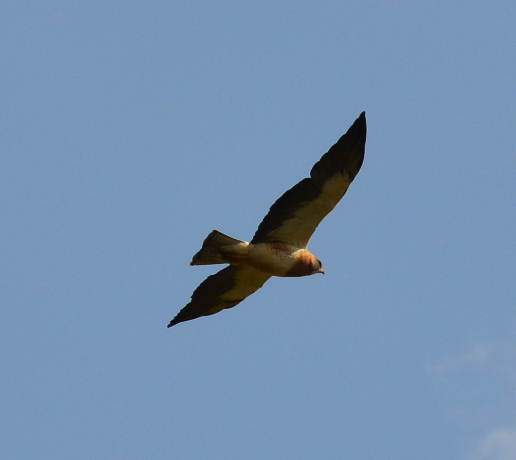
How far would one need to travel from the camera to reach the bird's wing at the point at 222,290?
52.6 feet

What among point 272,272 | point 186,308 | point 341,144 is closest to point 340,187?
point 341,144

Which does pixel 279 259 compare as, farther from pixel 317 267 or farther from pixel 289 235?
pixel 317 267

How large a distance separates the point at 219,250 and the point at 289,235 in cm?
120

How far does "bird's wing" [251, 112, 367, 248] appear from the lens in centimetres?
1459

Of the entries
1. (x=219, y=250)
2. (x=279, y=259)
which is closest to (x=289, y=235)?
(x=279, y=259)

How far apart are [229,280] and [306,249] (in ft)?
4.82

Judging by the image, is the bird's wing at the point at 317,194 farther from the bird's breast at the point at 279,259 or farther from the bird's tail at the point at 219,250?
the bird's tail at the point at 219,250

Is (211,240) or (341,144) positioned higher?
(341,144)

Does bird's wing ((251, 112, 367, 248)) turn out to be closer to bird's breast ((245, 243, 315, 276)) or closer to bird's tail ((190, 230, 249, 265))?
bird's breast ((245, 243, 315, 276))

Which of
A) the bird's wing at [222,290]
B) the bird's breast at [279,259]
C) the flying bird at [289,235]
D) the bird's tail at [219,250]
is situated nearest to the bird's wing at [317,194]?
the flying bird at [289,235]

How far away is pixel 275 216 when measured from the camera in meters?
15.1

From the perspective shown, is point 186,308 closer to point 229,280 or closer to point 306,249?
point 229,280

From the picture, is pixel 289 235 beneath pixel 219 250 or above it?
above

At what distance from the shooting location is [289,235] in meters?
15.4
